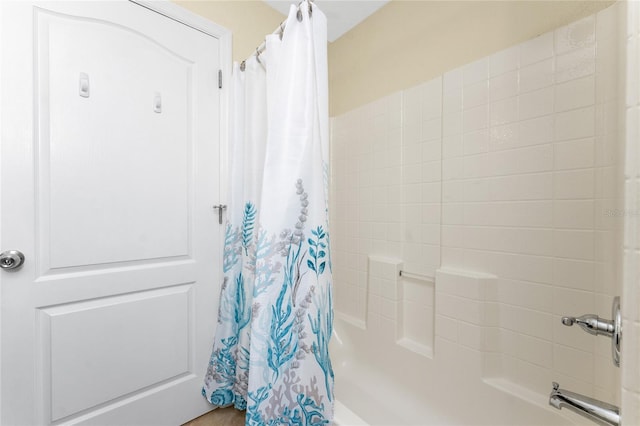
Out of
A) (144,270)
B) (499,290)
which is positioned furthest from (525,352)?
(144,270)

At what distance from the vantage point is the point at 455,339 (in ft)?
3.91

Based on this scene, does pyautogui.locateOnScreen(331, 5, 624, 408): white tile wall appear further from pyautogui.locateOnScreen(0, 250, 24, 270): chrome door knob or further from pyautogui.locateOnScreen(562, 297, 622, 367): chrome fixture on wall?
pyautogui.locateOnScreen(0, 250, 24, 270): chrome door knob

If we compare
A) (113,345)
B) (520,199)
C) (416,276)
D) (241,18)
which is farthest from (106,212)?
(520,199)

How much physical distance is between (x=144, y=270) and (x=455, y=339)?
4.60 ft

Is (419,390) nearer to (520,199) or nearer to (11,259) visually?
(520,199)

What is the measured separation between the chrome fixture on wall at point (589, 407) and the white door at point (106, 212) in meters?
1.34

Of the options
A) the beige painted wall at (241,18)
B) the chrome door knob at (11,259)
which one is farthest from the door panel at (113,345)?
the beige painted wall at (241,18)

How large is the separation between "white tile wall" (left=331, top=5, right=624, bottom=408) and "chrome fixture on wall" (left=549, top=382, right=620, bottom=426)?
24cm

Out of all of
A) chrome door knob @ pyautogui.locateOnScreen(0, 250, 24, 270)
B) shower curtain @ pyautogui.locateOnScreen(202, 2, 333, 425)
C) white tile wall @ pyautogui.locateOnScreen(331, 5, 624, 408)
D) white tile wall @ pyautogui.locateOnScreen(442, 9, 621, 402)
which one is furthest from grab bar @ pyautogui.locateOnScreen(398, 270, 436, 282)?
chrome door knob @ pyautogui.locateOnScreen(0, 250, 24, 270)

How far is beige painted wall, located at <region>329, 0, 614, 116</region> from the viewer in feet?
3.44

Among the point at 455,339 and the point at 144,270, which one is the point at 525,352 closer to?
the point at 455,339

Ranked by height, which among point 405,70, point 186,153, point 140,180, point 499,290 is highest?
point 405,70

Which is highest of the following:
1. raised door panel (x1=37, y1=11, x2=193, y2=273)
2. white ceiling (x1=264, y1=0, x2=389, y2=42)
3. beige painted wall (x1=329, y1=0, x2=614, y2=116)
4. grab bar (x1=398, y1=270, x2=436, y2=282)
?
white ceiling (x1=264, y1=0, x2=389, y2=42)

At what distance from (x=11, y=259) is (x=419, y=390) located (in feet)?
5.63
